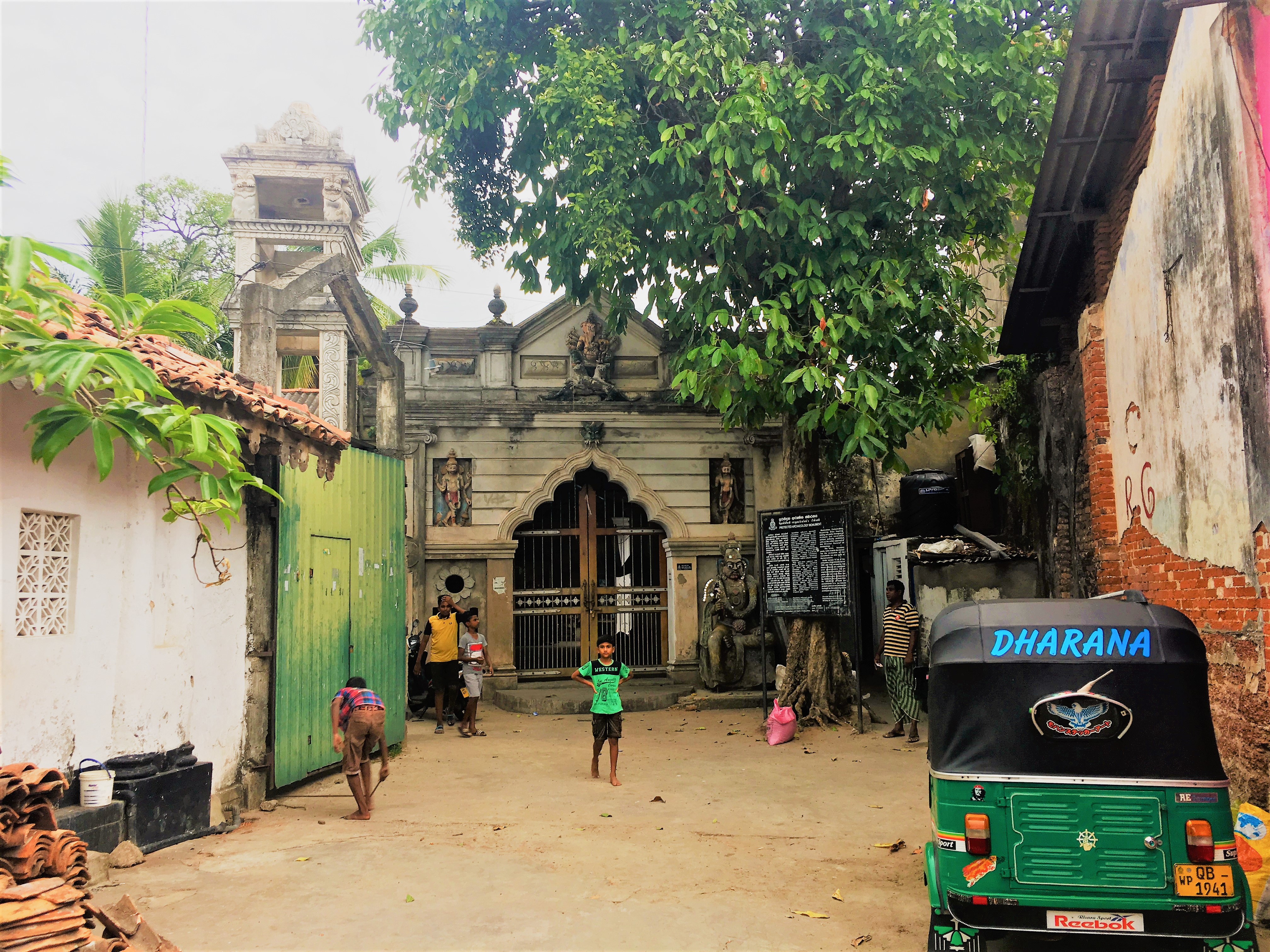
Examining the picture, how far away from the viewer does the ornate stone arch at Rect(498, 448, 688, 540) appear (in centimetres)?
1580

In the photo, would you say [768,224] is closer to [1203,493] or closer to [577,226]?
[577,226]

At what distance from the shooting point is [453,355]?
16.1 meters

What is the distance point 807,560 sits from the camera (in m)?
11.5

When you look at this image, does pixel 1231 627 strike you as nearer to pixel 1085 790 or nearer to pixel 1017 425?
pixel 1085 790

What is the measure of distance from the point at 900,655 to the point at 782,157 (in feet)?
19.1

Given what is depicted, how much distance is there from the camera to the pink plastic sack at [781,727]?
11.0 meters

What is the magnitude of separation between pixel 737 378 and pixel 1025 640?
6.62 metres

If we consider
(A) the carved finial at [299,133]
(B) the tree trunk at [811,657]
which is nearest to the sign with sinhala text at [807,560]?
(B) the tree trunk at [811,657]

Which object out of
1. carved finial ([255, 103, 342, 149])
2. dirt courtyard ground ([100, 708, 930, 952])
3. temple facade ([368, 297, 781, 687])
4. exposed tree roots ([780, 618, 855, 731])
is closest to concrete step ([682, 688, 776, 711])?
temple facade ([368, 297, 781, 687])

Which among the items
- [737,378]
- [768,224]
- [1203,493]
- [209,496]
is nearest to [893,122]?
[768,224]

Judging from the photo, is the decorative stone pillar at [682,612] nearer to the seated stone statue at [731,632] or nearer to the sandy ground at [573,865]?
the seated stone statue at [731,632]

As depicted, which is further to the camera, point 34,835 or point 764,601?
point 764,601

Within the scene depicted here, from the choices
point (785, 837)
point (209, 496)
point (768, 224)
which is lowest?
point (785, 837)

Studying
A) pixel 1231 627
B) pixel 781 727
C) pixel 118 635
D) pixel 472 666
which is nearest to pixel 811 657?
pixel 781 727
